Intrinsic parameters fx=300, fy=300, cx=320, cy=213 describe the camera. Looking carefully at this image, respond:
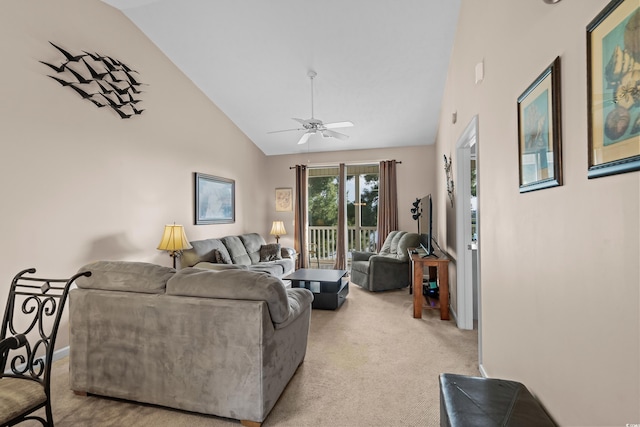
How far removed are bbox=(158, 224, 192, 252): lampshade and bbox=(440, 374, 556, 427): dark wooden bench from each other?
3279 mm

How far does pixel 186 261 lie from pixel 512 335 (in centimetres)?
385

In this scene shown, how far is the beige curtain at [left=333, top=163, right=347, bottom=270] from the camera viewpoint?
642 centimetres

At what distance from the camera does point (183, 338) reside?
1.81 metres

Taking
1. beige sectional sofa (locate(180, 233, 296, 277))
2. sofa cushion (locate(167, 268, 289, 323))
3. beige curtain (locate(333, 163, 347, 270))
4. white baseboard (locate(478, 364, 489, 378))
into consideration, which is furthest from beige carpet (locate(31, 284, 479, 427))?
beige curtain (locate(333, 163, 347, 270))

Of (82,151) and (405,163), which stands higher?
(405,163)

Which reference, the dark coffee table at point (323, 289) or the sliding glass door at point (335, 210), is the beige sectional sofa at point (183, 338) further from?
the sliding glass door at point (335, 210)

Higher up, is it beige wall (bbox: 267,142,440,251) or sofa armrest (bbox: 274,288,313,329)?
beige wall (bbox: 267,142,440,251)

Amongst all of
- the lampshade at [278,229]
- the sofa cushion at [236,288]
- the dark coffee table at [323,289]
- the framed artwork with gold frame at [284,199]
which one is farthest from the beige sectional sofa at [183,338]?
the framed artwork with gold frame at [284,199]

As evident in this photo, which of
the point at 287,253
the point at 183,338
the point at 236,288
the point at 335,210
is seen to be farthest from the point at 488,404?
the point at 335,210

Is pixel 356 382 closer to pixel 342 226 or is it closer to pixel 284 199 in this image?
pixel 342 226

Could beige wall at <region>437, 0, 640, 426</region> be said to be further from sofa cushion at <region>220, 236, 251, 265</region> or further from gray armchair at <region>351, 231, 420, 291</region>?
sofa cushion at <region>220, 236, 251, 265</region>

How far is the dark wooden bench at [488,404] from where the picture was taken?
115 cm

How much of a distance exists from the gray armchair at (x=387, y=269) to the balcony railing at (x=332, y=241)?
47.1 inches

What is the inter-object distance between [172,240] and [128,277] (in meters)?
1.88
